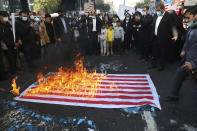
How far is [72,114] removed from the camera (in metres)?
3.50

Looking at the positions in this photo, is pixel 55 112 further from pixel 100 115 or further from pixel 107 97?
pixel 107 97

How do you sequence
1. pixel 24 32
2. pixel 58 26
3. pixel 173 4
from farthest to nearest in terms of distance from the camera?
pixel 58 26 < pixel 173 4 < pixel 24 32

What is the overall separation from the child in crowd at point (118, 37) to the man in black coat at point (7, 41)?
545 cm

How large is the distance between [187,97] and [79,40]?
25.3 feet

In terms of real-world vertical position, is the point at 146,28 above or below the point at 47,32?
above

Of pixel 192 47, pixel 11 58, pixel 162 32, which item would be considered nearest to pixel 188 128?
pixel 192 47

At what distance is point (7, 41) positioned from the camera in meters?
6.21

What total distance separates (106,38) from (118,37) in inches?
28.4

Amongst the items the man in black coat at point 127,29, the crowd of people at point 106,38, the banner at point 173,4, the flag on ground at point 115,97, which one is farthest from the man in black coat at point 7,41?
the banner at point 173,4

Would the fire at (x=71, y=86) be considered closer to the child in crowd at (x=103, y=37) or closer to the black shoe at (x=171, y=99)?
the black shoe at (x=171, y=99)

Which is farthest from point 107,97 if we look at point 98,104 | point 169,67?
point 169,67

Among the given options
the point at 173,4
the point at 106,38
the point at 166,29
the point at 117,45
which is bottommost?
the point at 117,45

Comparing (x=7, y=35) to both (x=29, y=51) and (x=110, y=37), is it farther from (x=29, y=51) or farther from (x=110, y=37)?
(x=110, y=37)

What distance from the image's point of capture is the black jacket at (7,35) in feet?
19.8
